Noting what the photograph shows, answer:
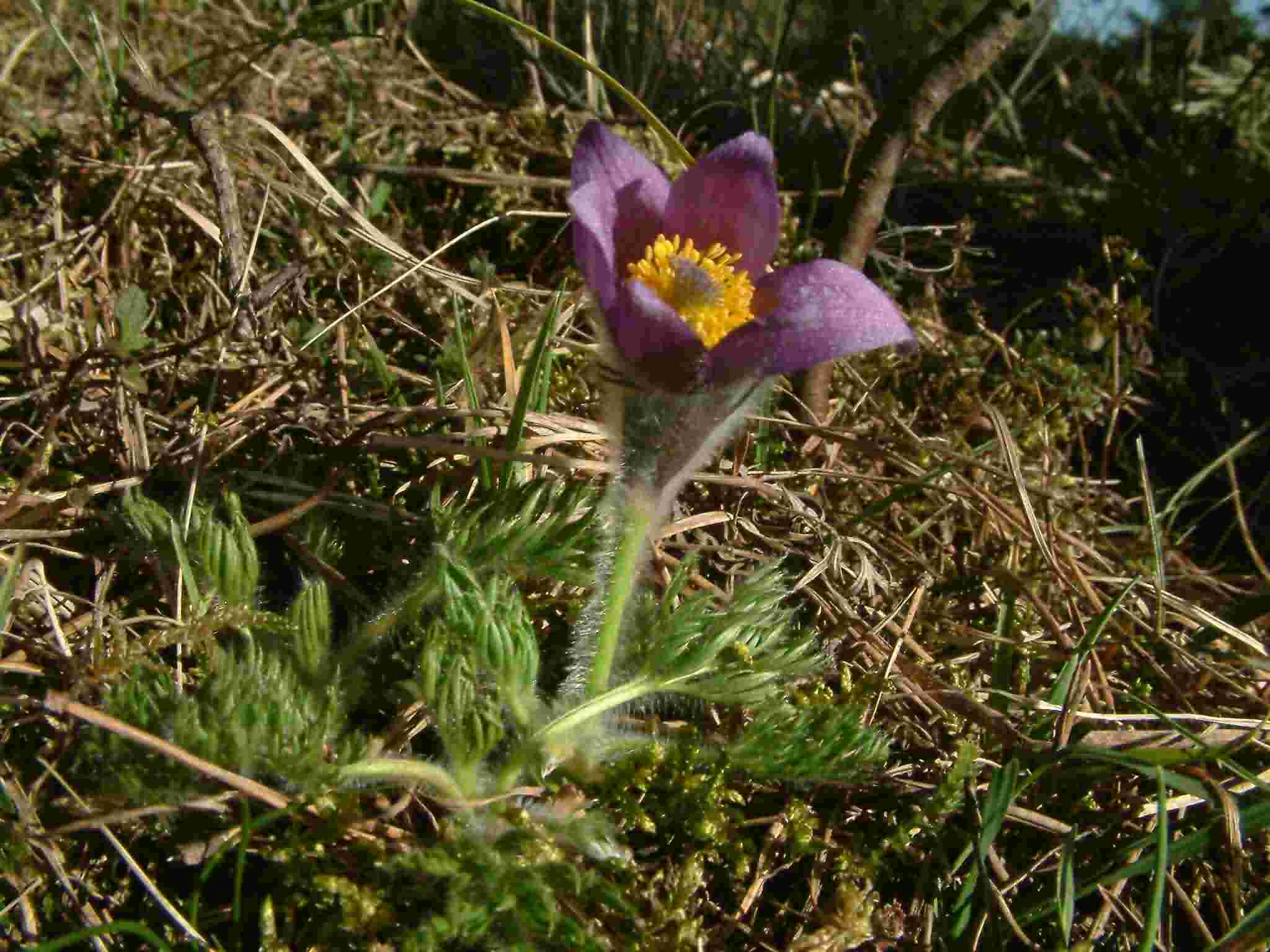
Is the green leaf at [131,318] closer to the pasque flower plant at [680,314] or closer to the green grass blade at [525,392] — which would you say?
the green grass blade at [525,392]

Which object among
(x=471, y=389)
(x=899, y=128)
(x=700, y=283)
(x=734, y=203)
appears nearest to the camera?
(x=700, y=283)

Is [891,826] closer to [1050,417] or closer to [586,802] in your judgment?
[586,802]

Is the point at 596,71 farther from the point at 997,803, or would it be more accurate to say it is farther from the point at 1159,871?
the point at 1159,871

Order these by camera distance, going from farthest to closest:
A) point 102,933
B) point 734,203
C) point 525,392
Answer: point 525,392 < point 734,203 < point 102,933

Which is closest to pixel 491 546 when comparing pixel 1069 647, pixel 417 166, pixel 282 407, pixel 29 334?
pixel 282 407

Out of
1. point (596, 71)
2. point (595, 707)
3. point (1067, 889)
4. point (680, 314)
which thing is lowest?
point (1067, 889)

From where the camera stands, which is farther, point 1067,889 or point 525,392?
point 525,392

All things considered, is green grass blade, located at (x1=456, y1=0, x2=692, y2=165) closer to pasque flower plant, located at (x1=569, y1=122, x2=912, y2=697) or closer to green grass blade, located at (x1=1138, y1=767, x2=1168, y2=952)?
pasque flower plant, located at (x1=569, y1=122, x2=912, y2=697)

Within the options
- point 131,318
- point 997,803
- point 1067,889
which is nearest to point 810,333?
point 997,803
